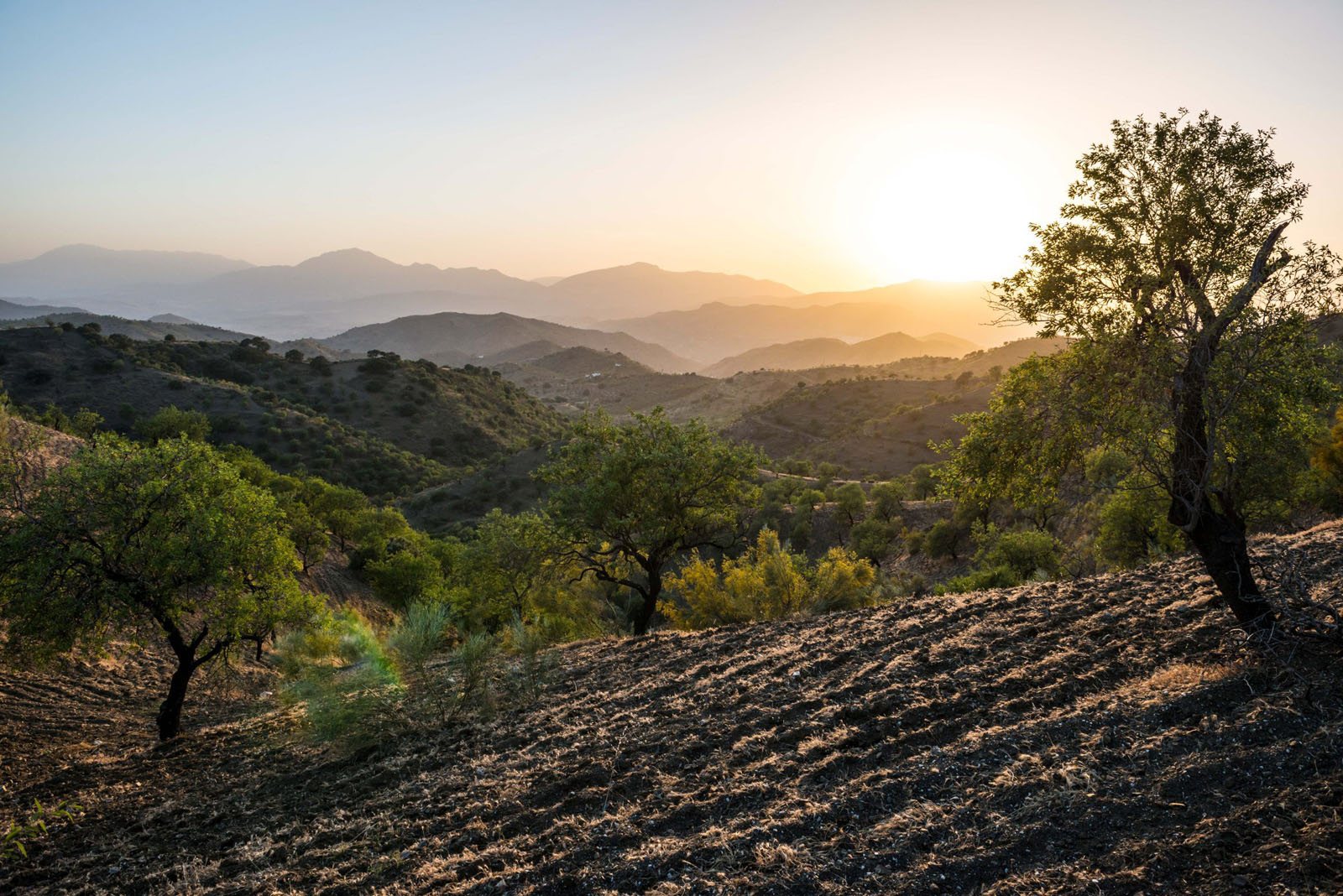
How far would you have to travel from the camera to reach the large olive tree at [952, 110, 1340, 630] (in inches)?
293

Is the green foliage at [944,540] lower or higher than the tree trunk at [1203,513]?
lower

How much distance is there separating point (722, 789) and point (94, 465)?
12.7 m

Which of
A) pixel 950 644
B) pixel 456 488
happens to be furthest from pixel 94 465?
pixel 456 488

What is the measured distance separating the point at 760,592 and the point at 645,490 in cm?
453

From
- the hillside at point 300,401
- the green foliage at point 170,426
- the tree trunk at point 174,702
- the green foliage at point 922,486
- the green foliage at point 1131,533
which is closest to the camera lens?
the tree trunk at point 174,702

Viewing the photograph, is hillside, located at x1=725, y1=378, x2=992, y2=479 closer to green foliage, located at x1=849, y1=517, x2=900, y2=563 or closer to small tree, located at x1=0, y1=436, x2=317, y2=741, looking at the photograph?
green foliage, located at x1=849, y1=517, x2=900, y2=563

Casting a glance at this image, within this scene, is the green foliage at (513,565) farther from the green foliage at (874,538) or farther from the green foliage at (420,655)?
the green foliage at (874,538)

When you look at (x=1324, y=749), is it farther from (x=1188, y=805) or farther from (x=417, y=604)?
(x=417, y=604)

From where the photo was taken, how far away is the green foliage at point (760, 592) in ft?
55.8

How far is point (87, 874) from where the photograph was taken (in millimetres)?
7699

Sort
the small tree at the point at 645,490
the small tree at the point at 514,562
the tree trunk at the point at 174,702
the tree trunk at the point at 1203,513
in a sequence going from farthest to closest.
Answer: the small tree at the point at 514,562 < the small tree at the point at 645,490 < the tree trunk at the point at 174,702 < the tree trunk at the point at 1203,513

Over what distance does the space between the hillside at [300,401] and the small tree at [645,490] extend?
42602mm

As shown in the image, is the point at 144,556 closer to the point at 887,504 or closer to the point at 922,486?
the point at 887,504

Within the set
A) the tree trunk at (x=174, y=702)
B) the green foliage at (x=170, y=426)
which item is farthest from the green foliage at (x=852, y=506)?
the green foliage at (x=170, y=426)
